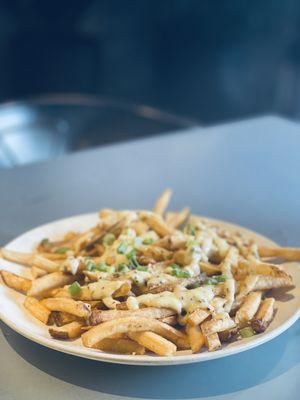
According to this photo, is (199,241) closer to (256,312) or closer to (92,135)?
(256,312)

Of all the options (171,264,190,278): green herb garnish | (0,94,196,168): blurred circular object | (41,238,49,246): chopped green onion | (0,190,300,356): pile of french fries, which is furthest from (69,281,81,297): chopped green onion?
(0,94,196,168): blurred circular object

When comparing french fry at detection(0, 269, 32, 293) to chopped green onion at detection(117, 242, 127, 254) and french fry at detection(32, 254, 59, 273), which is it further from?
chopped green onion at detection(117, 242, 127, 254)

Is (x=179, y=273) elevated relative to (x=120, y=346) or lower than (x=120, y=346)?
elevated

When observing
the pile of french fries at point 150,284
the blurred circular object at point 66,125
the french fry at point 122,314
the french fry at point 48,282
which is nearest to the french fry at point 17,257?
the pile of french fries at point 150,284

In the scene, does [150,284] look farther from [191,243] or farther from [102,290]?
[191,243]

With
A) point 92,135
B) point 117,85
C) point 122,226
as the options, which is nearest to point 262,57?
point 117,85

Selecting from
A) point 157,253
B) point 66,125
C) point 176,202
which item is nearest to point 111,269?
point 157,253
